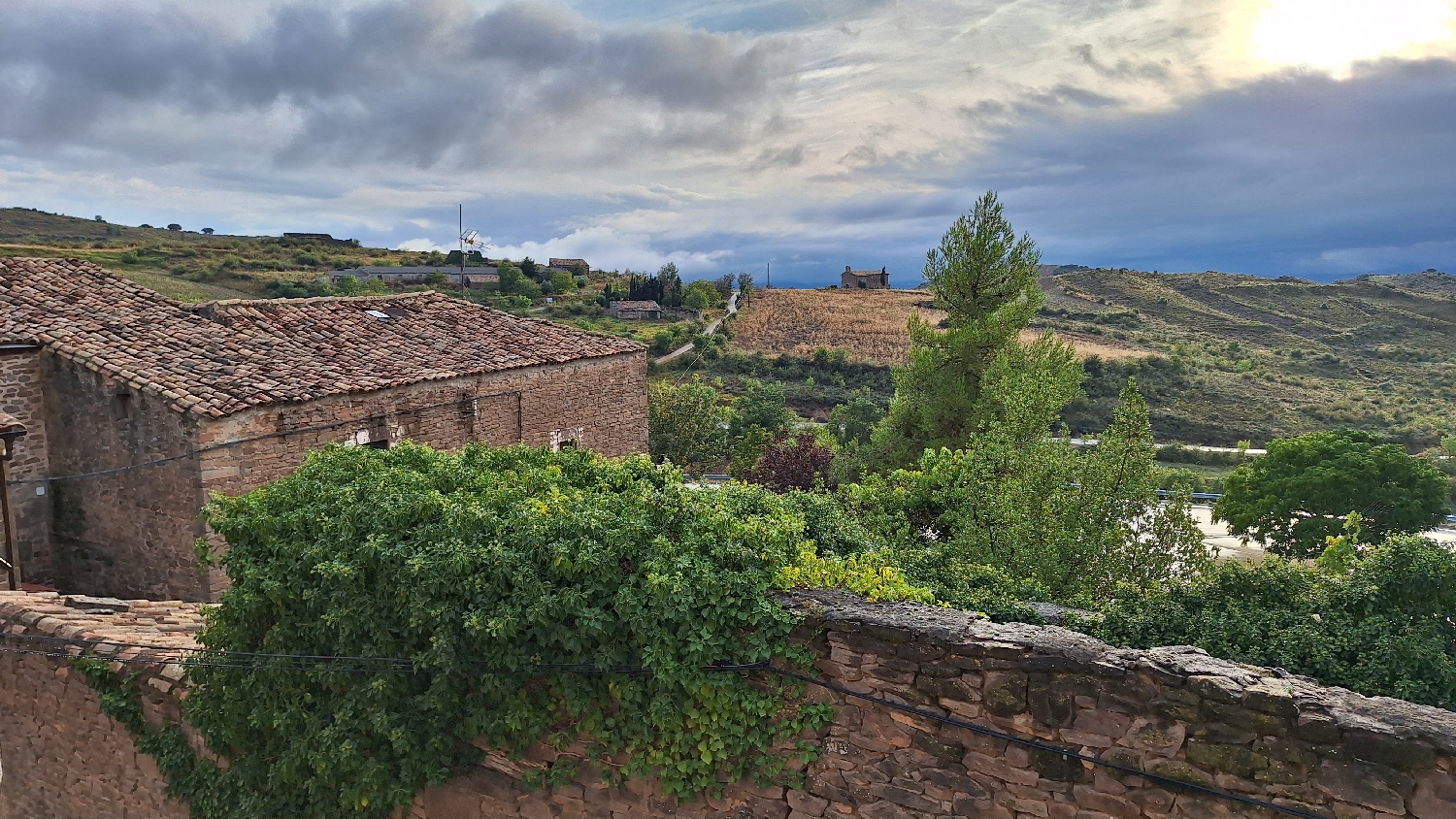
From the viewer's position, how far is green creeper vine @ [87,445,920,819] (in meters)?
5.84

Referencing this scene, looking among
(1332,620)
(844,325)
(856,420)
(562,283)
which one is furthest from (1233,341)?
(1332,620)

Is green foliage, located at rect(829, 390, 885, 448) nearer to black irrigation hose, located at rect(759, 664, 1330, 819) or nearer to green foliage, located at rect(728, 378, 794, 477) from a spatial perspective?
green foliage, located at rect(728, 378, 794, 477)

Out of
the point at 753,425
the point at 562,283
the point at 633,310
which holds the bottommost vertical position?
the point at 753,425

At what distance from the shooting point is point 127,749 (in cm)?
859

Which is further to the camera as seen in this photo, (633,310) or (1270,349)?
(633,310)

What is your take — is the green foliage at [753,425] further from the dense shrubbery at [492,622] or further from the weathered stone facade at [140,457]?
the dense shrubbery at [492,622]

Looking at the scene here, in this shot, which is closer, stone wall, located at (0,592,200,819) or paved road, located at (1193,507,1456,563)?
stone wall, located at (0,592,200,819)

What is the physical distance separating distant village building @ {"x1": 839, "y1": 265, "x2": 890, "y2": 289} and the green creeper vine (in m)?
85.5

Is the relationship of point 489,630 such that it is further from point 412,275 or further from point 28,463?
point 412,275

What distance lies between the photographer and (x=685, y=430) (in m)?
29.6

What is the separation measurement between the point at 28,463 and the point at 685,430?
1906cm

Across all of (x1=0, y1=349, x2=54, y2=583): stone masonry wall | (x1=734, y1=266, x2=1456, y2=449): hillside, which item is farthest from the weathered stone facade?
(x1=734, y1=266, x2=1456, y2=449): hillside

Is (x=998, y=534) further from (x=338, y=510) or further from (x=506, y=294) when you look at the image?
(x=506, y=294)

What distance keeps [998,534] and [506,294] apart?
58482mm
